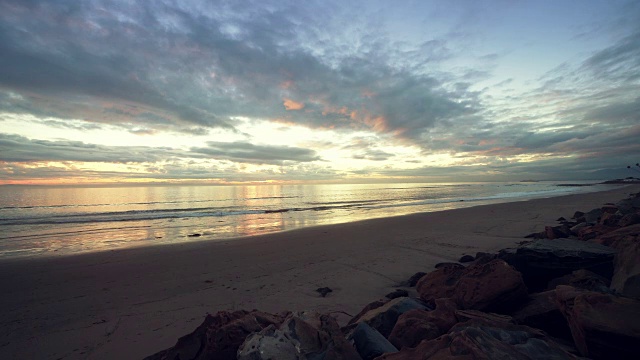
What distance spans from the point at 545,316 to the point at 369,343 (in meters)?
2.07

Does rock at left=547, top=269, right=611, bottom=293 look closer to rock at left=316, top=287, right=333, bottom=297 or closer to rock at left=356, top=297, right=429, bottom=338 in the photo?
rock at left=356, top=297, right=429, bottom=338

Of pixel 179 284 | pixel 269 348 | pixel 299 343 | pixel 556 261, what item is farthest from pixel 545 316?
pixel 179 284

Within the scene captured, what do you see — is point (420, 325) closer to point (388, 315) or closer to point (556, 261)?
point (388, 315)

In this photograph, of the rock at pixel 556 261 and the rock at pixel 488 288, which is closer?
the rock at pixel 488 288

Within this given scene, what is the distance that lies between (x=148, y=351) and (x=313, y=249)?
23.5 feet

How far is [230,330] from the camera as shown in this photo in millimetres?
3217

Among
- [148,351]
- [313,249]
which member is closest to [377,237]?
[313,249]

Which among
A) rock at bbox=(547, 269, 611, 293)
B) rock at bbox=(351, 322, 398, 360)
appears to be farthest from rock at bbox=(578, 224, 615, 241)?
rock at bbox=(351, 322, 398, 360)

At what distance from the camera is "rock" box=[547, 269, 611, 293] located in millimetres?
3488

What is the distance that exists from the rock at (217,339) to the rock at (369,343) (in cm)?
104

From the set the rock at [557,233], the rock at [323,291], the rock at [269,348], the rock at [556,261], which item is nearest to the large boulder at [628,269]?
the rock at [556,261]

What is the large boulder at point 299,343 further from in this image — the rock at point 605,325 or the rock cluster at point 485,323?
the rock at point 605,325

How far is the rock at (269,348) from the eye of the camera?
2.67 meters

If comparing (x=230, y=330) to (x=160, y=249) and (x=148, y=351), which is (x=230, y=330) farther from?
(x=160, y=249)
